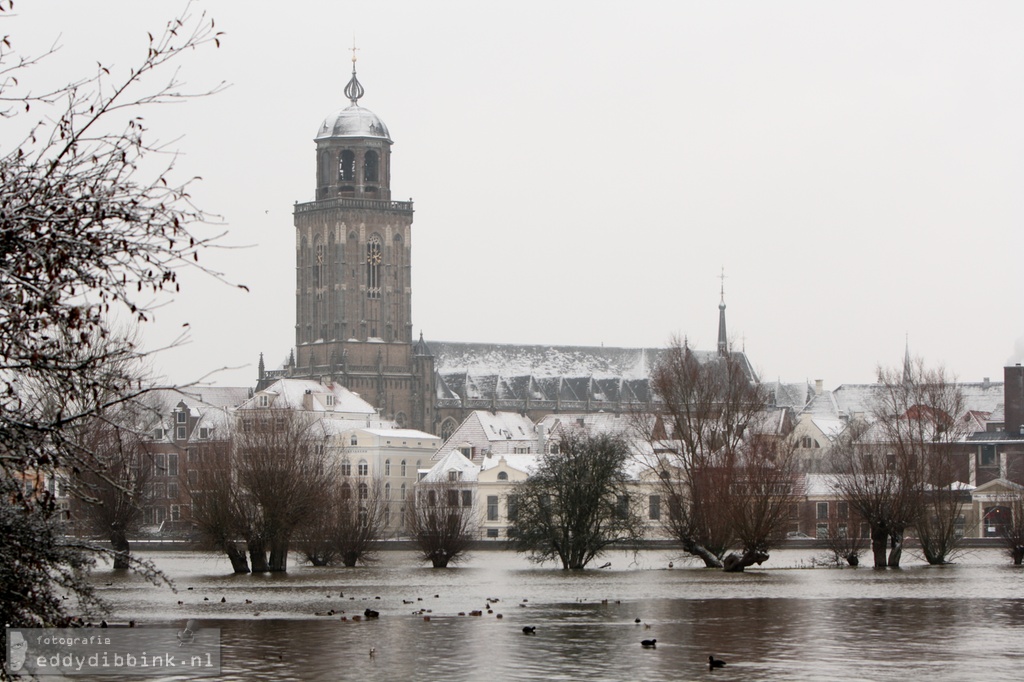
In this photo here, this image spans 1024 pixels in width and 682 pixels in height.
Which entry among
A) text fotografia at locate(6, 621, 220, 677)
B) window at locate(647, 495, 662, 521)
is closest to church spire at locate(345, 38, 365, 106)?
window at locate(647, 495, 662, 521)

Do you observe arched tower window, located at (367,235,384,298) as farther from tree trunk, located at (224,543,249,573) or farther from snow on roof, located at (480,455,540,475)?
tree trunk, located at (224,543,249,573)

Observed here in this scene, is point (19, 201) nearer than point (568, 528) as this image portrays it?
Yes

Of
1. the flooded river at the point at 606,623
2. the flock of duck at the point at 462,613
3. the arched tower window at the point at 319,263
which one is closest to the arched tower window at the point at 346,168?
the arched tower window at the point at 319,263

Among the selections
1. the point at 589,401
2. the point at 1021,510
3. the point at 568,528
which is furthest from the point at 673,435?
the point at 589,401

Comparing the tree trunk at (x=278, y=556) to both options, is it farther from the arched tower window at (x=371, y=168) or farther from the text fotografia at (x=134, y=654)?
the arched tower window at (x=371, y=168)

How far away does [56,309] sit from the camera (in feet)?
40.9

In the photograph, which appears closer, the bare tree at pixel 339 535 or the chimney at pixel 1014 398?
the bare tree at pixel 339 535

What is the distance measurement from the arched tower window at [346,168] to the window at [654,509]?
57.1 meters

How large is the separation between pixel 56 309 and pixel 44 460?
1306mm

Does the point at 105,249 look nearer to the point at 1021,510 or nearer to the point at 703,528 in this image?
the point at 703,528

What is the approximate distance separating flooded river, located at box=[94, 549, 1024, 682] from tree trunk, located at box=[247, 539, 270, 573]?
4.99 ft

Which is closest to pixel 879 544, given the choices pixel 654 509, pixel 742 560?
pixel 742 560

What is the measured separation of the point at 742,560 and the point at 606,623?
2300 cm

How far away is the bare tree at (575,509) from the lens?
2442 inches
